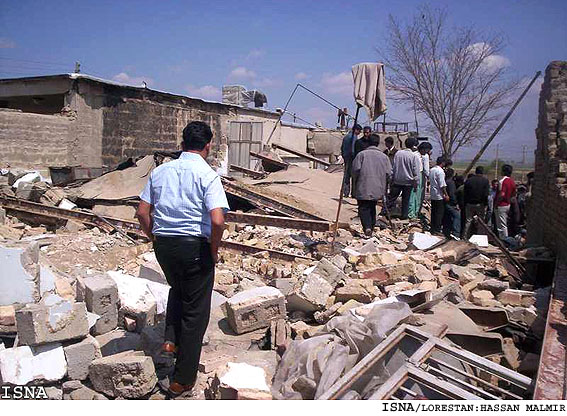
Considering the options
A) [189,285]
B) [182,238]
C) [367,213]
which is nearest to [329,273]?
[189,285]

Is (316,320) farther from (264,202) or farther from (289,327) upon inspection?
(264,202)

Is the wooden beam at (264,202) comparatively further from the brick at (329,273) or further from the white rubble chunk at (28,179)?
the white rubble chunk at (28,179)

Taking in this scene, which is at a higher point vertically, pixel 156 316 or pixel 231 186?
pixel 231 186

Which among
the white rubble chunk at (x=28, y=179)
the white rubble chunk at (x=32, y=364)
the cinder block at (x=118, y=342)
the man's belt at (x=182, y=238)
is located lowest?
the cinder block at (x=118, y=342)

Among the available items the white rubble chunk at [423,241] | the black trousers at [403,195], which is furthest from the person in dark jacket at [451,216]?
the white rubble chunk at [423,241]

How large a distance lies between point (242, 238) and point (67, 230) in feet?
10.1

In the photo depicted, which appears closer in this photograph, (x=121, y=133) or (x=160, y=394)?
(x=160, y=394)

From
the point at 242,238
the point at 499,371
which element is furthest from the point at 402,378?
the point at 242,238

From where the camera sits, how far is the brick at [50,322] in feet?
10.5

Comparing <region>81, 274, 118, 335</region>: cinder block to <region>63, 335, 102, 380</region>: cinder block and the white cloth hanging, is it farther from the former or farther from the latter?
the white cloth hanging

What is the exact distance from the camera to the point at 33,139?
11.5m

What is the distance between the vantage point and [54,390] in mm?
3207
